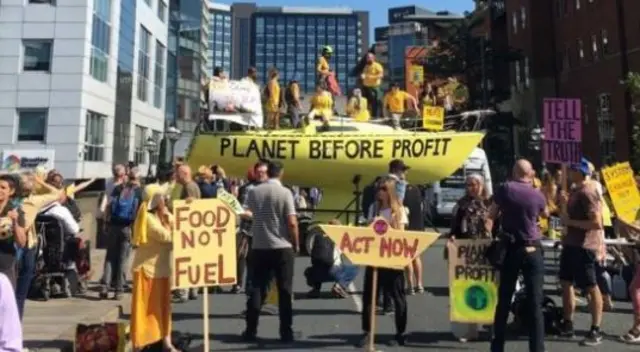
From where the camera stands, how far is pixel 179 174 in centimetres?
842

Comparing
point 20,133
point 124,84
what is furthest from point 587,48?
point 20,133

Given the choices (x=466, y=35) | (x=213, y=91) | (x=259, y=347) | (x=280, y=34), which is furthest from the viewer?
(x=280, y=34)

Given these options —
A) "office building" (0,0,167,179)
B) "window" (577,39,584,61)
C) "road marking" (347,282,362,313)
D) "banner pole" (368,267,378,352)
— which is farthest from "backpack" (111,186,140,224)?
"window" (577,39,584,61)

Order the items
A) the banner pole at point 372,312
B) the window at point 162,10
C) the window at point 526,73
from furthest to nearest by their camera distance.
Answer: the window at point 162,10 < the window at point 526,73 < the banner pole at point 372,312

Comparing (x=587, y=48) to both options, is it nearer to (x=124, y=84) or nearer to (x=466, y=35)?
(x=466, y=35)

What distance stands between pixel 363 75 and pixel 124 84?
27.3 m

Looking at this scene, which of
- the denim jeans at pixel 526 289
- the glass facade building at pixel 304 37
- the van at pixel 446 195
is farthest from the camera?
the glass facade building at pixel 304 37

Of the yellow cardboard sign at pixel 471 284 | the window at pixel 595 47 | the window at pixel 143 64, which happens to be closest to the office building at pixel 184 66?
the window at pixel 143 64

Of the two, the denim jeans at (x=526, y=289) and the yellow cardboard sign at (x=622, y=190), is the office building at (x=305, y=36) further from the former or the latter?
the denim jeans at (x=526, y=289)

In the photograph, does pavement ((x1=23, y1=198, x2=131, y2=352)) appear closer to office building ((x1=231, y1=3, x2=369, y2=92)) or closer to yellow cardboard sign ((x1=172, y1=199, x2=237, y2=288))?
yellow cardboard sign ((x1=172, y1=199, x2=237, y2=288))

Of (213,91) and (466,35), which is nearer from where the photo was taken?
(213,91)

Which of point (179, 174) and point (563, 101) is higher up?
point (563, 101)

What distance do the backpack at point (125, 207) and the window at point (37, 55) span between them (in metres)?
27.9

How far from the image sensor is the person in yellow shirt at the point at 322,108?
56.4 ft
